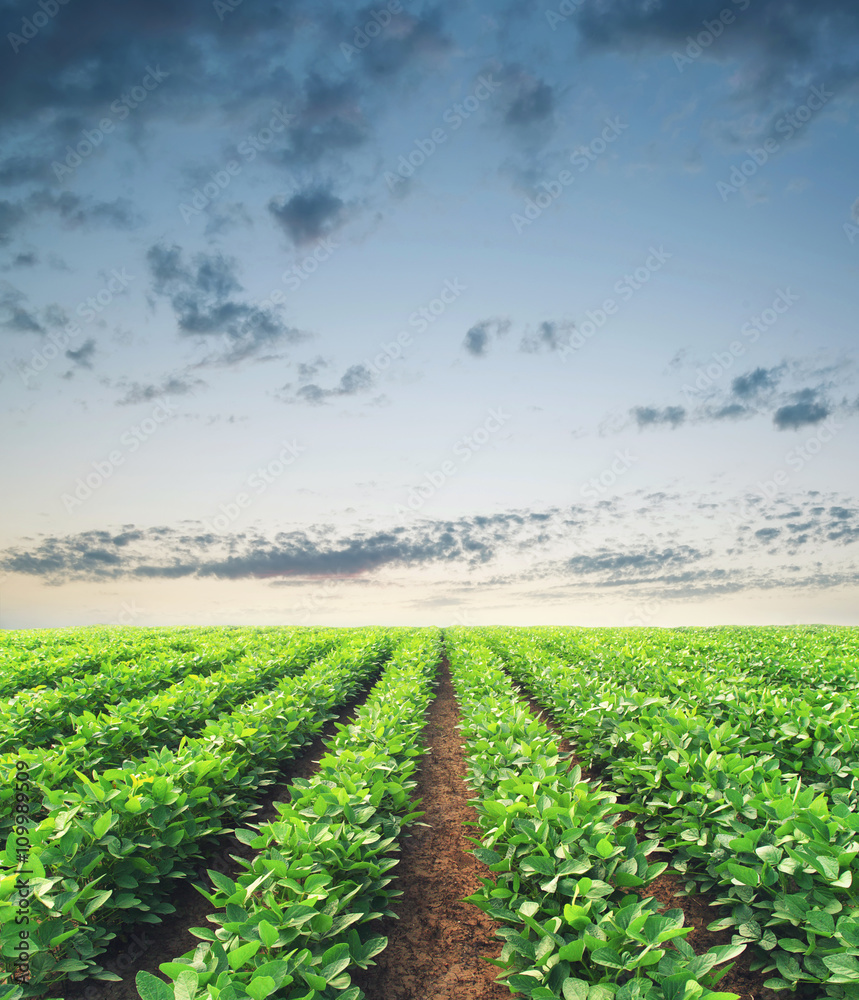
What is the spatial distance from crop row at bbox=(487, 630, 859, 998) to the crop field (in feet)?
0.09

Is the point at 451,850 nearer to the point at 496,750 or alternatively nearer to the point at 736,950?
the point at 496,750

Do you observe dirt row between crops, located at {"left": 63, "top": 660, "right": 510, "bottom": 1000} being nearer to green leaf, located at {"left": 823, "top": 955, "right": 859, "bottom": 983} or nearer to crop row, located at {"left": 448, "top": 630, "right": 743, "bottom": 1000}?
crop row, located at {"left": 448, "top": 630, "right": 743, "bottom": 1000}

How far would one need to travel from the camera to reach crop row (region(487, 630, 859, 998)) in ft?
10.2

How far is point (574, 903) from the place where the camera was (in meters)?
2.98

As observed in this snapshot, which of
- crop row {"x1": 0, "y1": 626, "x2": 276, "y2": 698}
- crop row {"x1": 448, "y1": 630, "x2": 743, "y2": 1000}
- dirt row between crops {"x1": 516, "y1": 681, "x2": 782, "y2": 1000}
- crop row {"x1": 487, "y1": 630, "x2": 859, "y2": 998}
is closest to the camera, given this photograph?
crop row {"x1": 448, "y1": 630, "x2": 743, "y2": 1000}

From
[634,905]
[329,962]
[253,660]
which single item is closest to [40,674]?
[253,660]

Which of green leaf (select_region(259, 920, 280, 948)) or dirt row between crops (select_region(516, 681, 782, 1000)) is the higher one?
green leaf (select_region(259, 920, 280, 948))

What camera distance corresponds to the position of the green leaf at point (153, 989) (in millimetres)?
2297

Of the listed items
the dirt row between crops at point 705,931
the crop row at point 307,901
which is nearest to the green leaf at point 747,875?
the dirt row between crops at point 705,931

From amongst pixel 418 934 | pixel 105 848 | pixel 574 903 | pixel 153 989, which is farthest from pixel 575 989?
pixel 105 848

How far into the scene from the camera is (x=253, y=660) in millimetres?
12258

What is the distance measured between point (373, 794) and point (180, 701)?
552cm

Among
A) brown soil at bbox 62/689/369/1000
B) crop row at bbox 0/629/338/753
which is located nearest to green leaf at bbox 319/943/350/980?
brown soil at bbox 62/689/369/1000

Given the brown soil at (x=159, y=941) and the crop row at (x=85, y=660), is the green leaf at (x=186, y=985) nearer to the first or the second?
the brown soil at (x=159, y=941)
